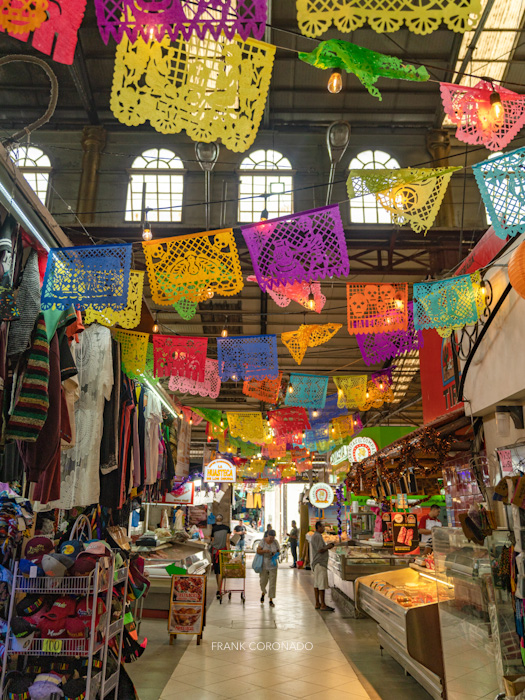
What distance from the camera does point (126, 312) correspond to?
4.60 m

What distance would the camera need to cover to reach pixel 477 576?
3.89 meters

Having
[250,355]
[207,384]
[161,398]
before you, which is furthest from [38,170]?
[250,355]

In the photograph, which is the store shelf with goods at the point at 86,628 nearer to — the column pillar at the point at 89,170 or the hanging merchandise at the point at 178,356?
the hanging merchandise at the point at 178,356

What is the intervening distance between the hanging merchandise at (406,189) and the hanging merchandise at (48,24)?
2263mm

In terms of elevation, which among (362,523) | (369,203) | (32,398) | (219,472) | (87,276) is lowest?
(362,523)

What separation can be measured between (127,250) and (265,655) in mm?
5595

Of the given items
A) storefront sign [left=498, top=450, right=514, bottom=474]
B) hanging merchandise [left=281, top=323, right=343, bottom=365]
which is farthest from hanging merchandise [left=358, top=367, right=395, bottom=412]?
storefront sign [left=498, top=450, right=514, bottom=474]

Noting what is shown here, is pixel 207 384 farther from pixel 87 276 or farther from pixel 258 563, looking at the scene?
pixel 87 276

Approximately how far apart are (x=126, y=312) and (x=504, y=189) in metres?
3.28

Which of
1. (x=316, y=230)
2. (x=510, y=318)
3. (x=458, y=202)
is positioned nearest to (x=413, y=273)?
(x=458, y=202)

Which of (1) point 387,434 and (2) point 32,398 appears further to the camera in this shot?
(1) point 387,434

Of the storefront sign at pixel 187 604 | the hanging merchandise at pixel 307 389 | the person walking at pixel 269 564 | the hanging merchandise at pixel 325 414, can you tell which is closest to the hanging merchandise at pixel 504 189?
the storefront sign at pixel 187 604

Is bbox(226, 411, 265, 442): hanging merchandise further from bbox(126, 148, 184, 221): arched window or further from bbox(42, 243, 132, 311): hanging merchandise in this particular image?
bbox(42, 243, 132, 311): hanging merchandise

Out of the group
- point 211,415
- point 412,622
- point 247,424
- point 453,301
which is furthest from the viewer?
point 211,415
